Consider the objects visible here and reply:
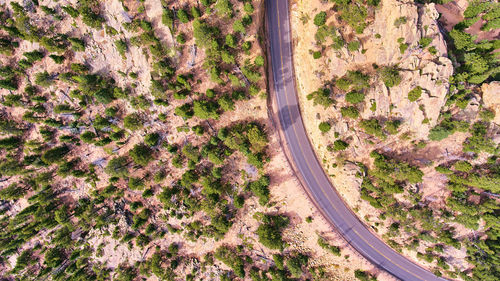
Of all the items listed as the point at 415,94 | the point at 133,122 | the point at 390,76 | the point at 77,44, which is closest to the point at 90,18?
the point at 77,44

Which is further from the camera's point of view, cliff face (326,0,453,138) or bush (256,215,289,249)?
bush (256,215,289,249)

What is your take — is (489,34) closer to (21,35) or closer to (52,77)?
(52,77)

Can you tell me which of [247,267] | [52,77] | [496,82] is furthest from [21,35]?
[496,82]

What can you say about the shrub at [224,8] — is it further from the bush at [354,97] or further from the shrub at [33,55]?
the shrub at [33,55]

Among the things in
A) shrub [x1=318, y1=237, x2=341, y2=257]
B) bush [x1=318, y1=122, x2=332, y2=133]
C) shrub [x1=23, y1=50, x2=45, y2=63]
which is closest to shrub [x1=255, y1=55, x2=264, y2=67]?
bush [x1=318, y1=122, x2=332, y2=133]

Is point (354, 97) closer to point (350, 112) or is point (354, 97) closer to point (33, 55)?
point (350, 112)

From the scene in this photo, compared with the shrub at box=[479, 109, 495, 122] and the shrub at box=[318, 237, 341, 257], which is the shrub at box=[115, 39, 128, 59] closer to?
the shrub at box=[318, 237, 341, 257]

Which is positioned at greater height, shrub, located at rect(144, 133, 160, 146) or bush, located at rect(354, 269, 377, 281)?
shrub, located at rect(144, 133, 160, 146)
